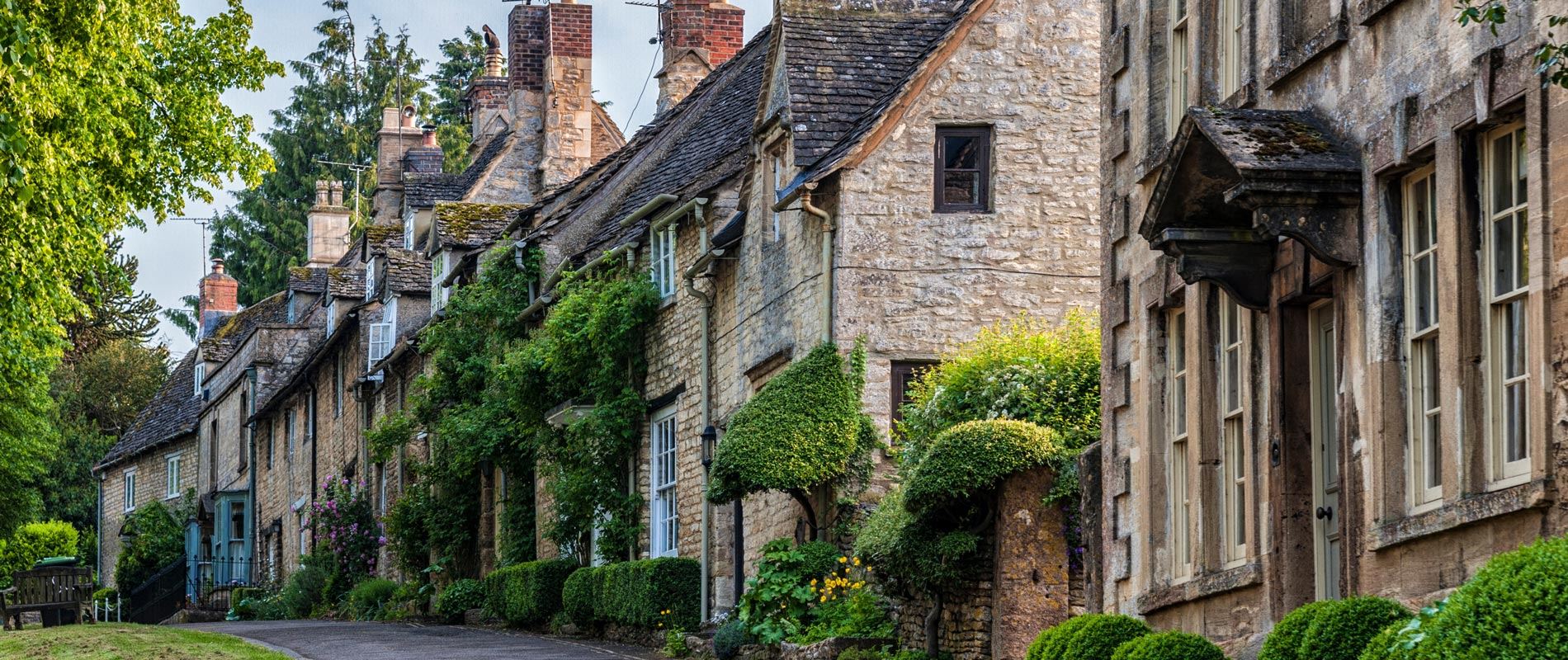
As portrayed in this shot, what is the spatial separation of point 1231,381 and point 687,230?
13463mm

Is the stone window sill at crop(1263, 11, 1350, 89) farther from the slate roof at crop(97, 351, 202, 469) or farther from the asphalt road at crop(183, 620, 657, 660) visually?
the slate roof at crop(97, 351, 202, 469)

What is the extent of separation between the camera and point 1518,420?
31.9ft

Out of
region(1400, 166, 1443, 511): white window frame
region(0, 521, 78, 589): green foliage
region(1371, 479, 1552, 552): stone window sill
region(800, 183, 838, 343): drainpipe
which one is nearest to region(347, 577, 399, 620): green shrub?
region(0, 521, 78, 589): green foliage

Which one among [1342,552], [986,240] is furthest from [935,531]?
[1342,552]

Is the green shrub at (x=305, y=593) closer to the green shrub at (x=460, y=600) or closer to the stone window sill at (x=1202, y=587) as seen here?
the green shrub at (x=460, y=600)

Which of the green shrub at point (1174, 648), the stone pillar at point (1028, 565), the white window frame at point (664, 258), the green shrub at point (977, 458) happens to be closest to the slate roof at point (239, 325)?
the white window frame at point (664, 258)

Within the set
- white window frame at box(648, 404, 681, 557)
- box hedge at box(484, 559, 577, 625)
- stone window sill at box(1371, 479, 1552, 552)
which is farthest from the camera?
box hedge at box(484, 559, 577, 625)

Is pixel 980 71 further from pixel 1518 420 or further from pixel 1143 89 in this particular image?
pixel 1518 420

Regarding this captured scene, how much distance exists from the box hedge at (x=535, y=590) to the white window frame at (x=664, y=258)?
4.17 metres

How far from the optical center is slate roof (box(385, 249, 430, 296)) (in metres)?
42.0

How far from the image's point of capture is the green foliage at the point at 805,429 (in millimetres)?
20688

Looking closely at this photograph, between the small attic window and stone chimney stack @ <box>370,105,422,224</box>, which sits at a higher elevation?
stone chimney stack @ <box>370,105,422,224</box>

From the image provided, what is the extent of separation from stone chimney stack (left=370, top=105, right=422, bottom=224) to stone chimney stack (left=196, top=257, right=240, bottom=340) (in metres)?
13.5

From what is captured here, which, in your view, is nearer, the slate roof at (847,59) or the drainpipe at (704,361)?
the slate roof at (847,59)
